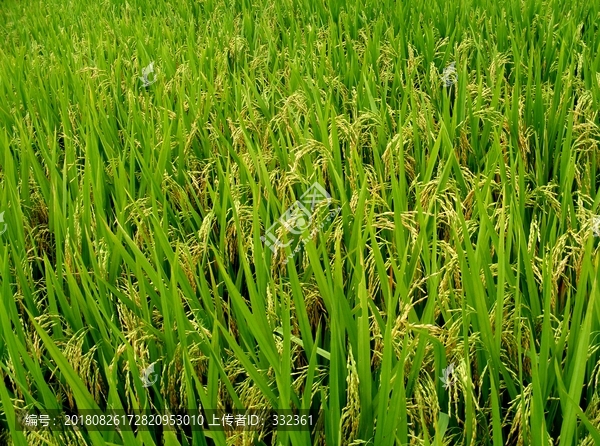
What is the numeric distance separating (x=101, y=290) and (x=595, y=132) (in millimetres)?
1522

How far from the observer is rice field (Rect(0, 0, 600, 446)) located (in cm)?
111

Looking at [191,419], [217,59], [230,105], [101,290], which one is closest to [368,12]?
[217,59]

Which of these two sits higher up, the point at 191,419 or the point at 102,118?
the point at 102,118

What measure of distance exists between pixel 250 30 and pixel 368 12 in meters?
0.69

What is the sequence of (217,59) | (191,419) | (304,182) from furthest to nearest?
1. (217,59)
2. (304,182)
3. (191,419)

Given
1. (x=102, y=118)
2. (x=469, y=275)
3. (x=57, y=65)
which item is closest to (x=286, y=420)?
(x=469, y=275)

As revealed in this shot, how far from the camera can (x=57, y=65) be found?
334 cm

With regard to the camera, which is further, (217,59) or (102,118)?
(217,59)

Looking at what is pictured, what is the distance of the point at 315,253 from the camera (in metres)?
1.30

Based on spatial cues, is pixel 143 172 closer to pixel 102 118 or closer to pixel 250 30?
pixel 102 118

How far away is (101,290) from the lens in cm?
140

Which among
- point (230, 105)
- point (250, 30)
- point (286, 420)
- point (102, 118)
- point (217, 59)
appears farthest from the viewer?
point (250, 30)

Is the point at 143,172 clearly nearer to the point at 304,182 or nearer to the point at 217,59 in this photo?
the point at 304,182

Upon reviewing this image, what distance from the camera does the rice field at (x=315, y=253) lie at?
1.11 metres
